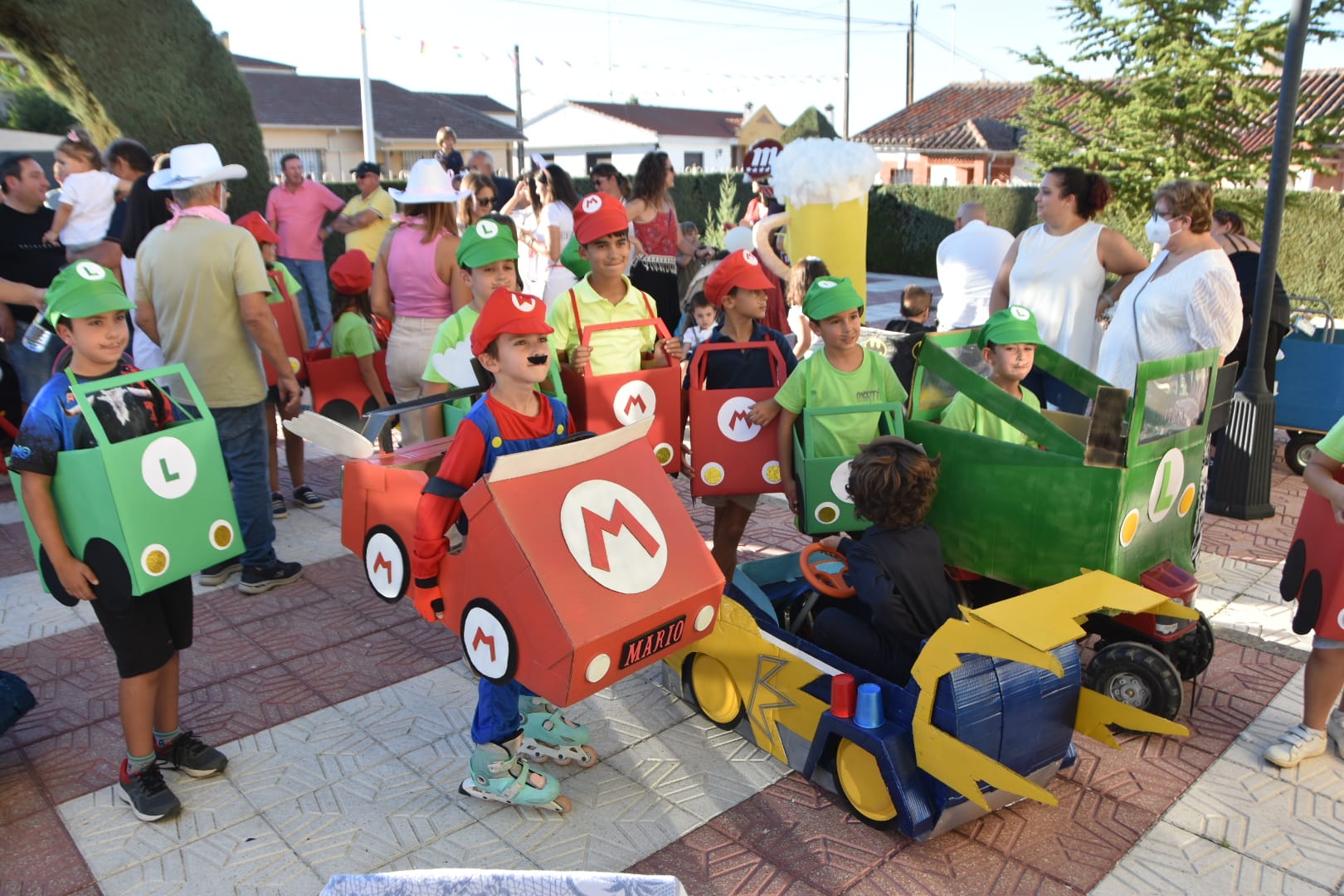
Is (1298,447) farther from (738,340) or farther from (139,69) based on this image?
(139,69)

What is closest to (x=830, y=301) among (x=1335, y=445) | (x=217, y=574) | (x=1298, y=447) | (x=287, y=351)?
(x=1335, y=445)

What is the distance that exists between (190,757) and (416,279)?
2.88m

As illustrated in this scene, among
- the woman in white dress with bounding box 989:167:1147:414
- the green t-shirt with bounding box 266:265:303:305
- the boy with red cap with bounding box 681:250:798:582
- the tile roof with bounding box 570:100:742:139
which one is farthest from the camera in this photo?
the tile roof with bounding box 570:100:742:139

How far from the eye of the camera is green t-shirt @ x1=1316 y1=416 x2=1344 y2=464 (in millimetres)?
3223

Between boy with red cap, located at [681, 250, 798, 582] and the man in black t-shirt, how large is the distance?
4.62m

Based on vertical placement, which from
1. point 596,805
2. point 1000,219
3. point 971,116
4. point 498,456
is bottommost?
point 596,805

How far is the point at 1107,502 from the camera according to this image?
11.1 ft

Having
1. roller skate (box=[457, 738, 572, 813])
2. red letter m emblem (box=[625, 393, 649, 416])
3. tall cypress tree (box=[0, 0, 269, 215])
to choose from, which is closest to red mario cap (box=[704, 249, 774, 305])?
red letter m emblem (box=[625, 393, 649, 416])

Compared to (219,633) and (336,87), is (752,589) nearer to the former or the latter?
(219,633)

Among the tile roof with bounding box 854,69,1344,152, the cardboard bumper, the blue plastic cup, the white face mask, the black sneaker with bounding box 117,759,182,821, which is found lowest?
the black sneaker with bounding box 117,759,182,821

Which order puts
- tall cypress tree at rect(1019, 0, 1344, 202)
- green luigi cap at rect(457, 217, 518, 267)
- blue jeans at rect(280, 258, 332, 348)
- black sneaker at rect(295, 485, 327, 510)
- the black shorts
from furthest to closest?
tall cypress tree at rect(1019, 0, 1344, 202)
blue jeans at rect(280, 258, 332, 348)
black sneaker at rect(295, 485, 327, 510)
green luigi cap at rect(457, 217, 518, 267)
the black shorts

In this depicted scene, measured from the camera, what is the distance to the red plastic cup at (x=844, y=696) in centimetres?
304

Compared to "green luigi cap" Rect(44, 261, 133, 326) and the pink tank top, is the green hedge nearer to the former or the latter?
the pink tank top

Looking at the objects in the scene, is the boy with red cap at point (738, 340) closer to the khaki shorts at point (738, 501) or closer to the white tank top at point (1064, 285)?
the khaki shorts at point (738, 501)
